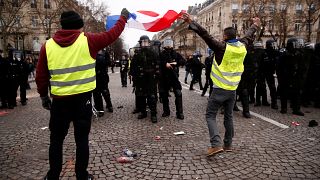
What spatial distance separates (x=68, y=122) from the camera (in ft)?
11.1

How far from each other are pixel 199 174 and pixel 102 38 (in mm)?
2273

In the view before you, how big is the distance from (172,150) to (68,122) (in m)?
2.11

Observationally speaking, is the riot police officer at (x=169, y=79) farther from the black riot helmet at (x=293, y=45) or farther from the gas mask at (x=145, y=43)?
the black riot helmet at (x=293, y=45)

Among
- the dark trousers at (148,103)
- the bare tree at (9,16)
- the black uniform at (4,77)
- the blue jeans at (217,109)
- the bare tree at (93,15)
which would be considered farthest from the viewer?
the bare tree at (93,15)

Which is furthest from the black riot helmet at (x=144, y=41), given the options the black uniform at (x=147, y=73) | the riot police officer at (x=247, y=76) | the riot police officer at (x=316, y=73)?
the riot police officer at (x=316, y=73)

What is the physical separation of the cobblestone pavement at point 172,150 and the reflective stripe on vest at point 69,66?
4.37ft

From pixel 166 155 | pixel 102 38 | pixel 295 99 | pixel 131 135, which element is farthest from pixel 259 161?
pixel 295 99

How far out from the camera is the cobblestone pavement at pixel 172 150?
396cm

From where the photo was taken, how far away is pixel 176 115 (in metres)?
7.72

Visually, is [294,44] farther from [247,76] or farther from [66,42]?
[66,42]

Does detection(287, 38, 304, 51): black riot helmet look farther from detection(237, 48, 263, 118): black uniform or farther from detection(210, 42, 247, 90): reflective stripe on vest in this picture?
detection(210, 42, 247, 90): reflective stripe on vest

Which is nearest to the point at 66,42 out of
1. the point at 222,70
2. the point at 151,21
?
the point at 222,70

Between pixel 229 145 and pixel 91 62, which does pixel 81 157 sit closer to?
pixel 91 62

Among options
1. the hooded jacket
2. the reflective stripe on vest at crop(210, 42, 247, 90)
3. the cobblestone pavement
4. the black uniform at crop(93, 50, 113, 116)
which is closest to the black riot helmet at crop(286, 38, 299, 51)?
the cobblestone pavement
